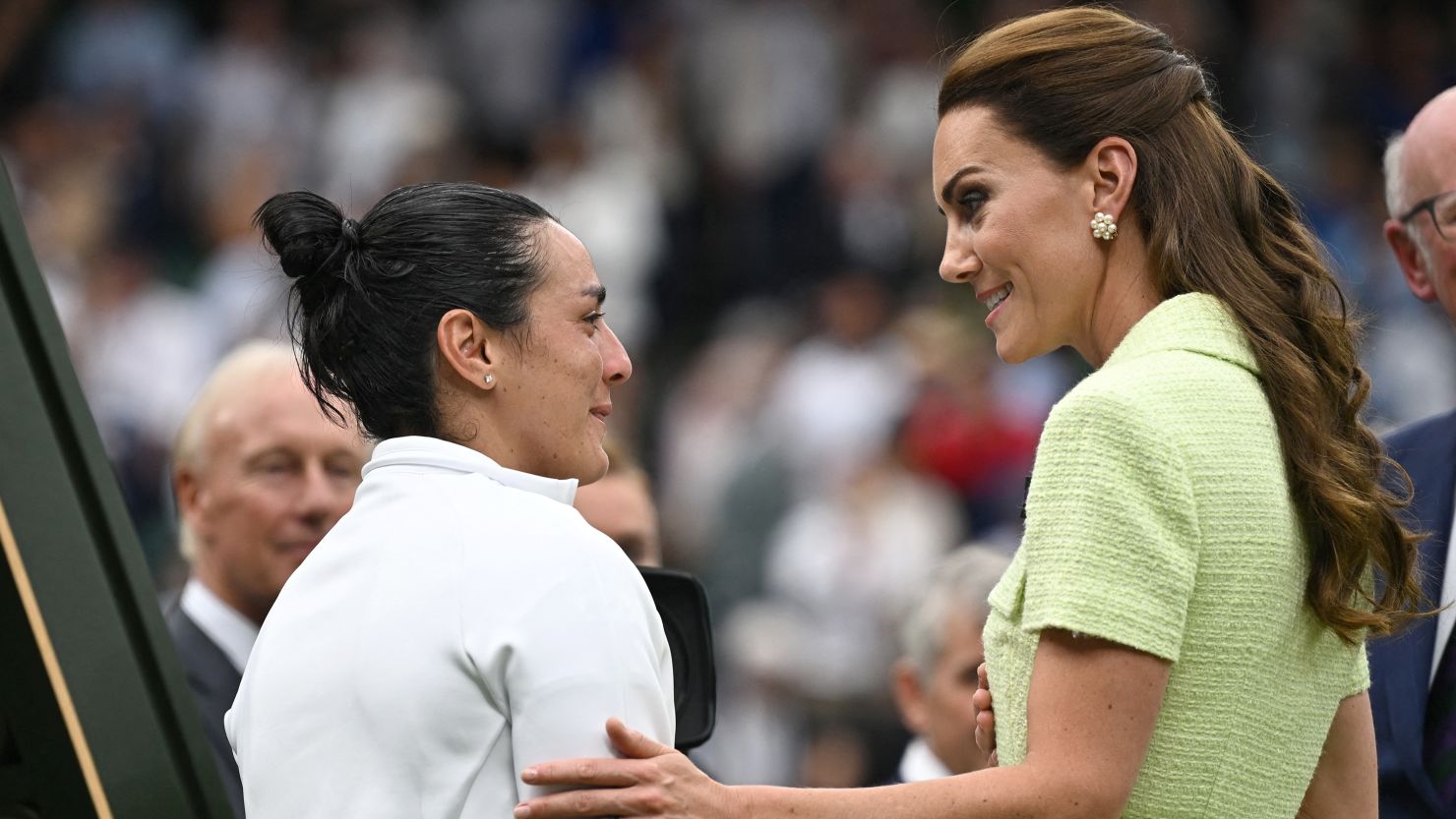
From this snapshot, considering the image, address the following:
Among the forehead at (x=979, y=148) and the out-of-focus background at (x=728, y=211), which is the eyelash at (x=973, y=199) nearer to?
the forehead at (x=979, y=148)

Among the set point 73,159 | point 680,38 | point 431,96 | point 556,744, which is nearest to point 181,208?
point 73,159

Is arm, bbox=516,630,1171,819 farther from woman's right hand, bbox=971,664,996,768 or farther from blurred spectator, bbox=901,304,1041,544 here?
blurred spectator, bbox=901,304,1041,544

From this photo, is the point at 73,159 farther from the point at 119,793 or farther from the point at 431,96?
the point at 119,793

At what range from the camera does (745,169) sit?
1108 cm

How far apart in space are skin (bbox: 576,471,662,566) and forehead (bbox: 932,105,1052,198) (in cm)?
184

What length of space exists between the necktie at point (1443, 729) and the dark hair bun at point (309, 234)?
2.08 meters

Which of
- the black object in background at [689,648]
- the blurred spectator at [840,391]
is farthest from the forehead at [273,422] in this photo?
the blurred spectator at [840,391]

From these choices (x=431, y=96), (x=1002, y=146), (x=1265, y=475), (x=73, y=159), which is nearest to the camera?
(x=1265, y=475)

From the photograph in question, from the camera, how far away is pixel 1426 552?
335 centimetres

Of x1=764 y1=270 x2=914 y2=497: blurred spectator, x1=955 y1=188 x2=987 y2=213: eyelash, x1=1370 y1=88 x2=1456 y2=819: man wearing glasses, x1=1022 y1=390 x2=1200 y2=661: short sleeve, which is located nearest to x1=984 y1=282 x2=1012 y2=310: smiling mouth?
x1=955 y1=188 x2=987 y2=213: eyelash

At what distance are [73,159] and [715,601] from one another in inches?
165

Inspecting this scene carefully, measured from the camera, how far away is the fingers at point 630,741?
205 cm

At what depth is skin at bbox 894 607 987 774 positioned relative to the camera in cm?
423

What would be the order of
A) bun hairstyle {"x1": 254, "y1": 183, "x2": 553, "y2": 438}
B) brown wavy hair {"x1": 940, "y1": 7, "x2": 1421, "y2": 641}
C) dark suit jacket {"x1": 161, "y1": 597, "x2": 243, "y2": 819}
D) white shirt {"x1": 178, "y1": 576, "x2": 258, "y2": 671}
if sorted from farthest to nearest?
white shirt {"x1": 178, "y1": 576, "x2": 258, "y2": 671} → dark suit jacket {"x1": 161, "y1": 597, "x2": 243, "y2": 819} → bun hairstyle {"x1": 254, "y1": 183, "x2": 553, "y2": 438} → brown wavy hair {"x1": 940, "y1": 7, "x2": 1421, "y2": 641}
